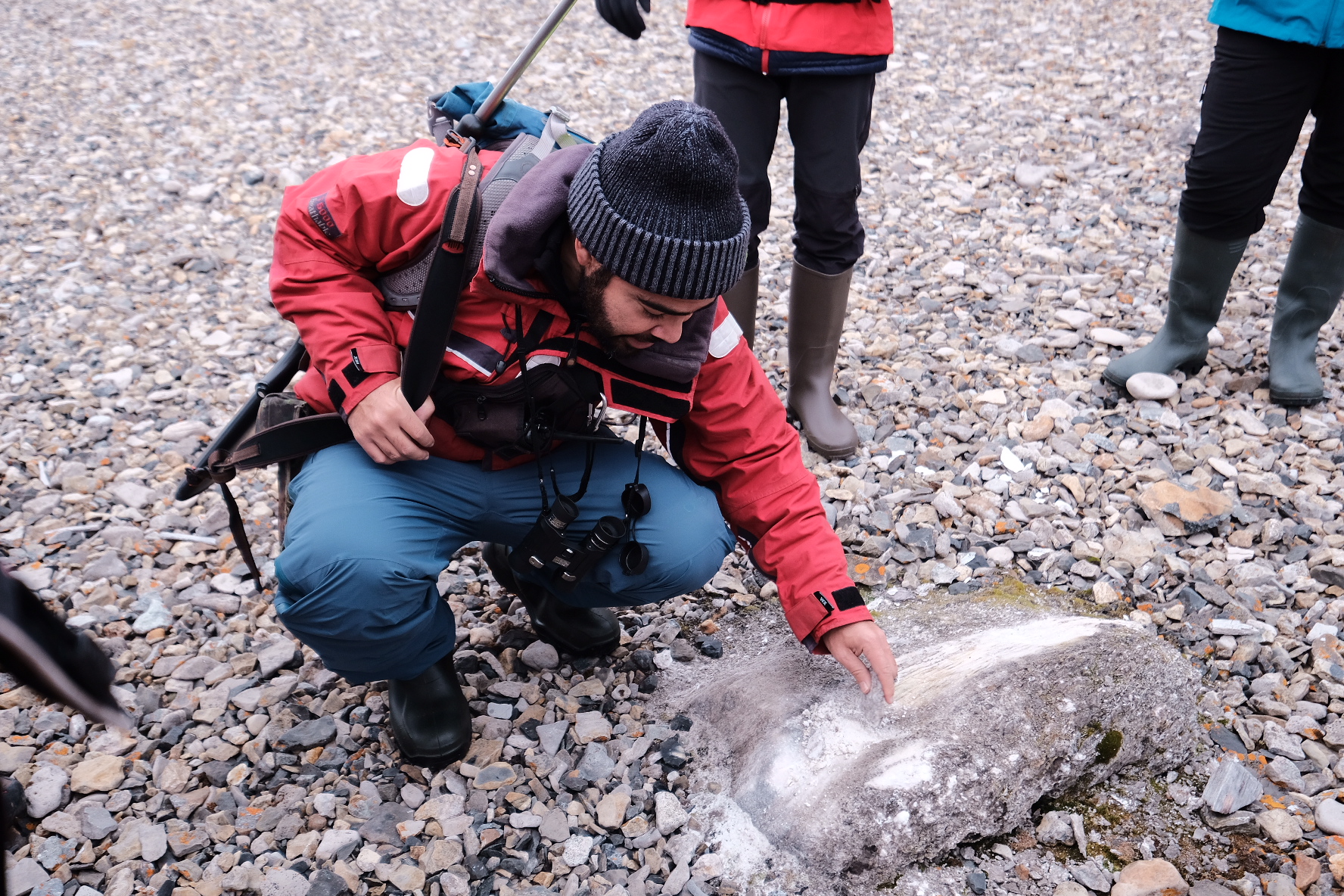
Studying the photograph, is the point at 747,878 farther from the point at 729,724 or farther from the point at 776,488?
the point at 776,488

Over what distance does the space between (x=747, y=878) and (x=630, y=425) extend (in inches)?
78.4

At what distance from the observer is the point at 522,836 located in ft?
7.63

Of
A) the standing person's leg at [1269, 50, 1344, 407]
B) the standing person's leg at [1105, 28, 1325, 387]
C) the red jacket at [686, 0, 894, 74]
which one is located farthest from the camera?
the standing person's leg at [1269, 50, 1344, 407]

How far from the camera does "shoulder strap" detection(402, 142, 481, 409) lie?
2080 mm

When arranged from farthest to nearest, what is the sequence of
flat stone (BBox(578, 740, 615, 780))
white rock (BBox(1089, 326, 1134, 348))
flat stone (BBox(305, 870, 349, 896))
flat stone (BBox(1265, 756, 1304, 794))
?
white rock (BBox(1089, 326, 1134, 348)) < flat stone (BBox(578, 740, 615, 780)) < flat stone (BBox(1265, 756, 1304, 794)) < flat stone (BBox(305, 870, 349, 896))

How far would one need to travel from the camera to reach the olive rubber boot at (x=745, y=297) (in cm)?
362

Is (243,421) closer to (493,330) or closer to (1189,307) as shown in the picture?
(493,330)

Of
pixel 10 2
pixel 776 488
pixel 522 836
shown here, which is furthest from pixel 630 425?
pixel 10 2

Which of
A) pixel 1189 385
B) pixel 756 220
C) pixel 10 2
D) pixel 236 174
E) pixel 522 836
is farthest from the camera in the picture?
pixel 10 2

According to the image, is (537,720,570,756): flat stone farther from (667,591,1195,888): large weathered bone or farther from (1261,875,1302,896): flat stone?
(1261,875,1302,896): flat stone

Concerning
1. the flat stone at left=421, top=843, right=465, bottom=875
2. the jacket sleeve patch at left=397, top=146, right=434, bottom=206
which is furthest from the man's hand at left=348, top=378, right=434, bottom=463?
the flat stone at left=421, top=843, right=465, bottom=875

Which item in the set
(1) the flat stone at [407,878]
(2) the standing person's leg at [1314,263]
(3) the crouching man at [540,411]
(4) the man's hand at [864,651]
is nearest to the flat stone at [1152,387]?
(2) the standing person's leg at [1314,263]

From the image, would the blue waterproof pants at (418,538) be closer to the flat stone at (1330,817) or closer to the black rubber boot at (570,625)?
the black rubber boot at (570,625)

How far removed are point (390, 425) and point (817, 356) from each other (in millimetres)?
1968
